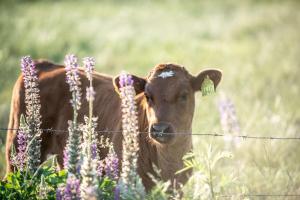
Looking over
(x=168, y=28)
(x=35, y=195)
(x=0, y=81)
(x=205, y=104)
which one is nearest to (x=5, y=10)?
(x=168, y=28)

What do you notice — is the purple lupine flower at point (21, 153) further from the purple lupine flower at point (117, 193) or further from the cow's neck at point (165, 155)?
the cow's neck at point (165, 155)

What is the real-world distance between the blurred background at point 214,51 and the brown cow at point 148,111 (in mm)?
754

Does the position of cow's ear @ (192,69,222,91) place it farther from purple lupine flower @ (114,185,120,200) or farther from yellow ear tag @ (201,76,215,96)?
purple lupine flower @ (114,185,120,200)

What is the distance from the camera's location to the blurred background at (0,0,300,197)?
10180mm

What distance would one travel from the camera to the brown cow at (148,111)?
7.75m

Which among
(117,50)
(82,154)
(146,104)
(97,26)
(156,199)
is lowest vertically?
(156,199)

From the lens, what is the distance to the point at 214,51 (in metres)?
20.3

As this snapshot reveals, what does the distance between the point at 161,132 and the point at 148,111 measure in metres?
0.63

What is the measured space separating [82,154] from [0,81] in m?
8.69

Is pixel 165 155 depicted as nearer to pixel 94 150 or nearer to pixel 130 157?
pixel 94 150

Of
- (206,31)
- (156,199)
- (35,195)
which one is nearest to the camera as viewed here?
(156,199)

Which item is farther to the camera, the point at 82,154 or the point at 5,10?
the point at 5,10

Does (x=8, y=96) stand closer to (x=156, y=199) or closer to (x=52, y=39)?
(x=52, y=39)

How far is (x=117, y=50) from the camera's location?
67.9ft
